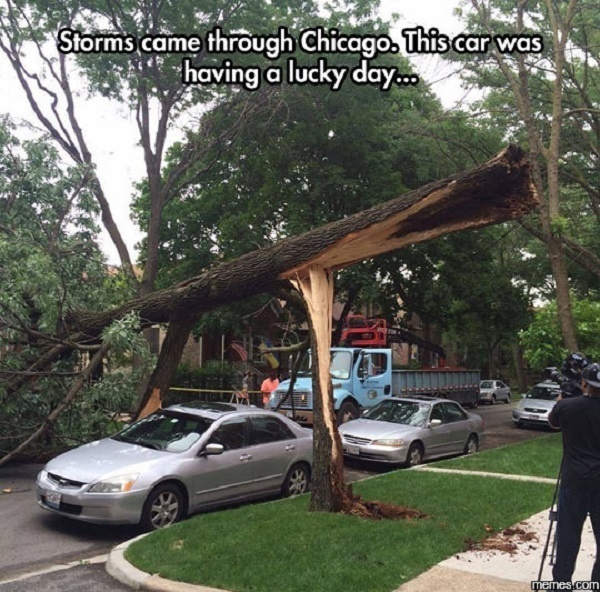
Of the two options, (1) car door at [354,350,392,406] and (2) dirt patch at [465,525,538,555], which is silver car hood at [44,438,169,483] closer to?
(2) dirt patch at [465,525,538,555]

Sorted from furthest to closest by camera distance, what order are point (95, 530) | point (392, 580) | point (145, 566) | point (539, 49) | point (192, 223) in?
point (192, 223) → point (539, 49) → point (95, 530) → point (145, 566) → point (392, 580)

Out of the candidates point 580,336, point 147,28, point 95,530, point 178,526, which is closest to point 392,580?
point 178,526

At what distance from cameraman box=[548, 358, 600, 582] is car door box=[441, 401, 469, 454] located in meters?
8.75

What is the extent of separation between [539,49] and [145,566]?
16.3 metres

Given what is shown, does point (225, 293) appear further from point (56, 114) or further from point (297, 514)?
point (56, 114)

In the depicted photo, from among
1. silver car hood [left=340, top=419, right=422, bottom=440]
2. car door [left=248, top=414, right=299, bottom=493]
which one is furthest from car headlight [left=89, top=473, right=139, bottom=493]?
silver car hood [left=340, top=419, right=422, bottom=440]

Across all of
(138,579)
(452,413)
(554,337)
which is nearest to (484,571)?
(138,579)

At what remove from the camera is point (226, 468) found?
808 centimetres

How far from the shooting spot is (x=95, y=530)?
7.50 m

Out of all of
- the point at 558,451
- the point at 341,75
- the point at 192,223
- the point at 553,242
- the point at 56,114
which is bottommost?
the point at 558,451

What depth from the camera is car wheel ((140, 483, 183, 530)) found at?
7.16m

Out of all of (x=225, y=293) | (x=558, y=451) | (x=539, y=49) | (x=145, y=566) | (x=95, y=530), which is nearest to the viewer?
(x=145, y=566)

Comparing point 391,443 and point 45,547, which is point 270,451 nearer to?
point 45,547

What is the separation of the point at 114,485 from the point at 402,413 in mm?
7467
